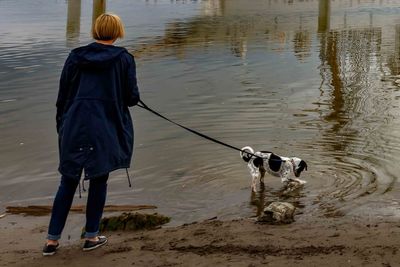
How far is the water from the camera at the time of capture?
275 inches

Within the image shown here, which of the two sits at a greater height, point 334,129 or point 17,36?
point 17,36

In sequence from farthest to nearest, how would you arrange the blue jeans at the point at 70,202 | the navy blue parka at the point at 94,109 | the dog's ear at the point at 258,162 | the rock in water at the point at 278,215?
the dog's ear at the point at 258,162
the rock in water at the point at 278,215
the blue jeans at the point at 70,202
the navy blue parka at the point at 94,109

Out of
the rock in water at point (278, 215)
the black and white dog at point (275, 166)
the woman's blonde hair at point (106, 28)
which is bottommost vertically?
the rock in water at point (278, 215)

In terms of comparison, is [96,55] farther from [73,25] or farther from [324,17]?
[324,17]

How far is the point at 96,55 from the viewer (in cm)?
469

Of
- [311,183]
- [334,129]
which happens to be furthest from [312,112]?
[311,183]

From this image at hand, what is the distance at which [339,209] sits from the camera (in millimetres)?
6113

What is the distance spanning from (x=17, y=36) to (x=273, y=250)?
22.2 m

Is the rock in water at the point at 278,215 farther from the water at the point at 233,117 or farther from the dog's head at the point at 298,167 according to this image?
the dog's head at the point at 298,167

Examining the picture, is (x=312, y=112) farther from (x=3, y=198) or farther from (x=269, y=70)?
(x=3, y=198)

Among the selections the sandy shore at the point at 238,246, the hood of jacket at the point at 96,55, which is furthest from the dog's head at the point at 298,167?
the hood of jacket at the point at 96,55

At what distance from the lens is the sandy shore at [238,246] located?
4.51 m

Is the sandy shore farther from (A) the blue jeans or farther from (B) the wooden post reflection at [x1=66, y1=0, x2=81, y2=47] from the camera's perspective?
(B) the wooden post reflection at [x1=66, y1=0, x2=81, y2=47]

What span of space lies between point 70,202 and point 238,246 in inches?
55.8
